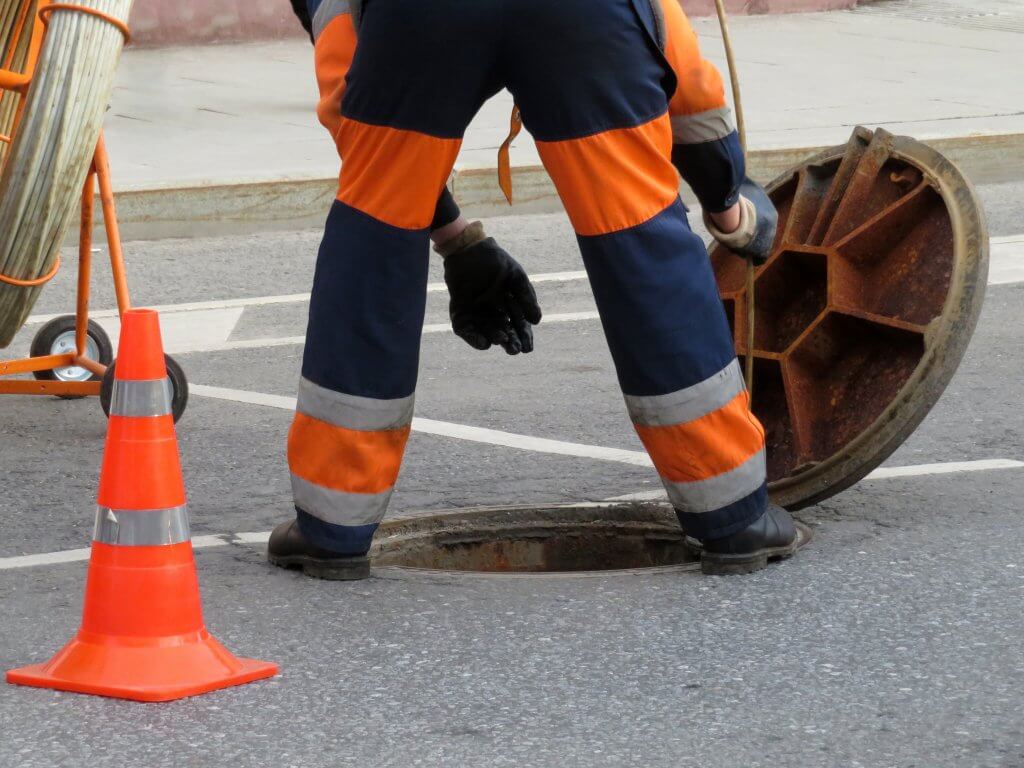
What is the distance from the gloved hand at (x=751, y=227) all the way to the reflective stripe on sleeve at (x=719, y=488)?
0.50 meters

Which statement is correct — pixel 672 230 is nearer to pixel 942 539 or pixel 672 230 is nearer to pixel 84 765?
pixel 942 539

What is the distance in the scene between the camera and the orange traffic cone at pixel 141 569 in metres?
3.31

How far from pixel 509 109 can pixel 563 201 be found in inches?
305

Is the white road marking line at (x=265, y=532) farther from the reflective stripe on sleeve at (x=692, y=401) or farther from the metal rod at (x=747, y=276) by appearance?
the reflective stripe on sleeve at (x=692, y=401)

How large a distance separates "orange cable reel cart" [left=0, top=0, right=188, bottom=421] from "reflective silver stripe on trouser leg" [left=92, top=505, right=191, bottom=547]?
1.91 metres

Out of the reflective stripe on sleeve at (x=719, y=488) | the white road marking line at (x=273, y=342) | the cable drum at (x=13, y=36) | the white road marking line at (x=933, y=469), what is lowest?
the white road marking line at (x=273, y=342)

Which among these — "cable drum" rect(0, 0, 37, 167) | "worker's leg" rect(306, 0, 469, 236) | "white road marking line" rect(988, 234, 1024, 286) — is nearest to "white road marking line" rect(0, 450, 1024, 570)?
"worker's leg" rect(306, 0, 469, 236)

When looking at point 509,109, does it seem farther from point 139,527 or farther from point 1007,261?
point 139,527

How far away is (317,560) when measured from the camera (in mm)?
3996

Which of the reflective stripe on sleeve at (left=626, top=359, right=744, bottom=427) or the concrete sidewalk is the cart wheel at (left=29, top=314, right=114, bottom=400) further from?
the concrete sidewalk

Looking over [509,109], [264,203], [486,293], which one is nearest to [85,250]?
[486,293]

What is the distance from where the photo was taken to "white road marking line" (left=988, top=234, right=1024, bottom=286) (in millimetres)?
7500

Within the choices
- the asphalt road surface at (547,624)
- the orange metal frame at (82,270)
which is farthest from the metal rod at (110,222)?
the asphalt road surface at (547,624)

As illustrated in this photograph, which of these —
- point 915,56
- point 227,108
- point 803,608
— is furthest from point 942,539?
point 915,56
